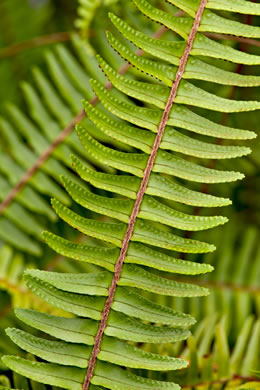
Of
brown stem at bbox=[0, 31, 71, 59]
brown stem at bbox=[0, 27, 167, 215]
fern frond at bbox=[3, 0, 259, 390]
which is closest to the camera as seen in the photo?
fern frond at bbox=[3, 0, 259, 390]

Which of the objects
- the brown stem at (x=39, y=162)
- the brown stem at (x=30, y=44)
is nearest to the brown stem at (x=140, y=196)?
the brown stem at (x=39, y=162)

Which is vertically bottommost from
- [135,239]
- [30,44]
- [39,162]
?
[135,239]

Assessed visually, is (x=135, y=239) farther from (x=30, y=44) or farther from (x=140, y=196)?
(x=30, y=44)

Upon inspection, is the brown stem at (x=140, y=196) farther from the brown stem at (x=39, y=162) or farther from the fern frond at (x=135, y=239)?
the brown stem at (x=39, y=162)

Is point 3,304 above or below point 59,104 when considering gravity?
below

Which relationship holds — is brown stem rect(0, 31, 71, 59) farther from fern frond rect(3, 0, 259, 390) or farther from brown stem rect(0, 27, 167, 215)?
fern frond rect(3, 0, 259, 390)

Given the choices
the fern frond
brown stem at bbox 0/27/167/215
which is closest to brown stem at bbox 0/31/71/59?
brown stem at bbox 0/27/167/215

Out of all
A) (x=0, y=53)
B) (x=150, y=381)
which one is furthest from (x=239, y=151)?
(x=0, y=53)

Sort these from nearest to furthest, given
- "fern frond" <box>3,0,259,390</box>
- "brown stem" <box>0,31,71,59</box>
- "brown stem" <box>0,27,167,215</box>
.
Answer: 1. "fern frond" <box>3,0,259,390</box>
2. "brown stem" <box>0,27,167,215</box>
3. "brown stem" <box>0,31,71,59</box>

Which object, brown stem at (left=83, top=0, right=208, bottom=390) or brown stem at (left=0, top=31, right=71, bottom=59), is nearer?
brown stem at (left=83, top=0, right=208, bottom=390)

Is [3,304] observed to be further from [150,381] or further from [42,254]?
[150,381]

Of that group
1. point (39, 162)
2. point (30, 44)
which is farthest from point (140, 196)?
point (30, 44)
